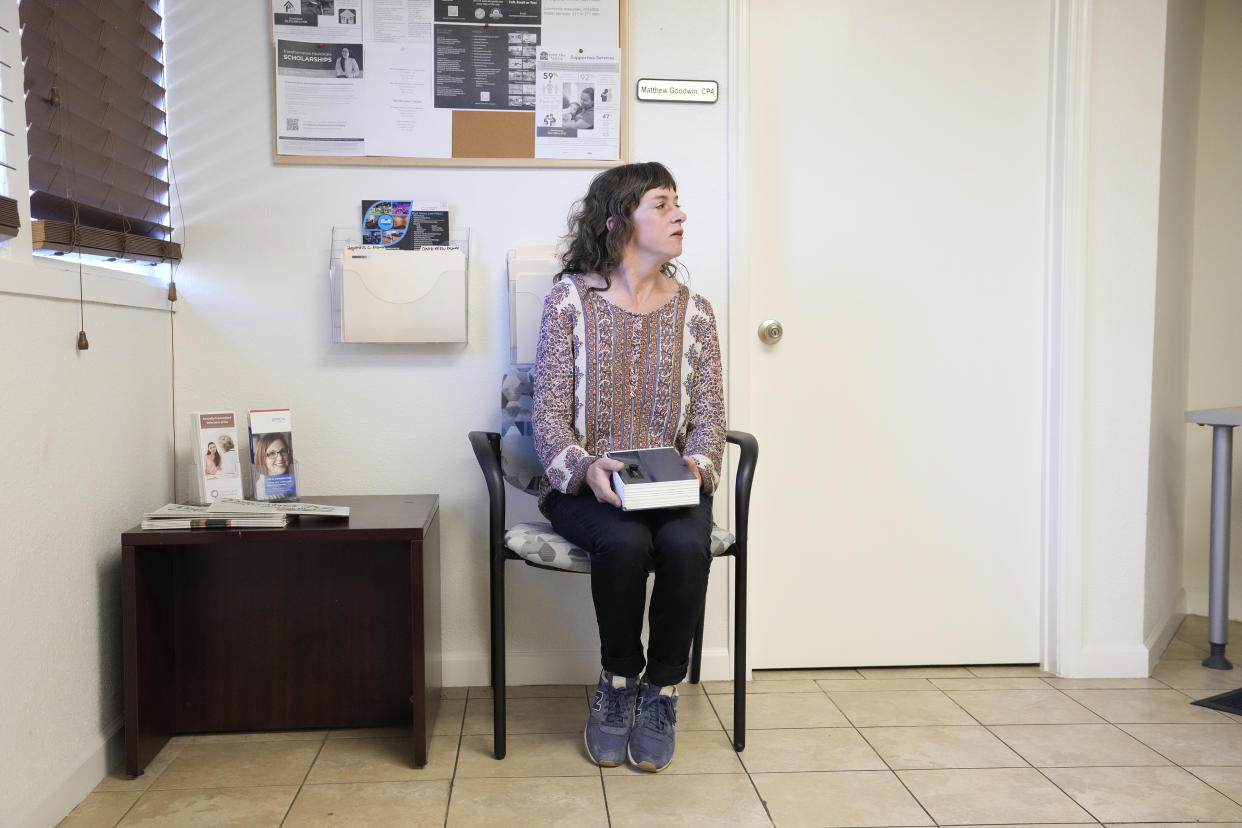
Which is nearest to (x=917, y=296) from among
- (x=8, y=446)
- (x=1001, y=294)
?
(x=1001, y=294)

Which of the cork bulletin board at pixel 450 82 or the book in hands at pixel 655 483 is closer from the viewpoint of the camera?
the book in hands at pixel 655 483

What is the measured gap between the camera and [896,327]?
2.53 metres

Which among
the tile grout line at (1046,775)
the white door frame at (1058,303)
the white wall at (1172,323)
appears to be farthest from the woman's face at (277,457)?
the white wall at (1172,323)

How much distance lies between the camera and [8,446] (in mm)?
1576

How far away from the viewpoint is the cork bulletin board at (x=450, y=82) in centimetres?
232

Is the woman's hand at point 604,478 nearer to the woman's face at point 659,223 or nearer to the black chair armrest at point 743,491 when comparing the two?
the black chair armrest at point 743,491

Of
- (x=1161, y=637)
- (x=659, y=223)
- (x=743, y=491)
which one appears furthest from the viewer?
(x=1161, y=637)

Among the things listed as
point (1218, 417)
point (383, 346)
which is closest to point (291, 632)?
point (383, 346)

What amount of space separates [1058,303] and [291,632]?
1.98m

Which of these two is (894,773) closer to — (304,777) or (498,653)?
(498,653)

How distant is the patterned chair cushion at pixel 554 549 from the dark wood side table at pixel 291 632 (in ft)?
0.61

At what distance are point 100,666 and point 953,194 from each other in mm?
2195

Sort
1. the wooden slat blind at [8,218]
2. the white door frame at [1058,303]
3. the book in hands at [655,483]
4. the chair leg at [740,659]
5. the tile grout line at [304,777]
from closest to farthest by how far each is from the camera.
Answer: the wooden slat blind at [8,218]
the tile grout line at [304,777]
the book in hands at [655,483]
the chair leg at [740,659]
the white door frame at [1058,303]

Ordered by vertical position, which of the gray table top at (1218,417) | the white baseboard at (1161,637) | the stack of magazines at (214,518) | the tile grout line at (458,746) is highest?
the gray table top at (1218,417)
